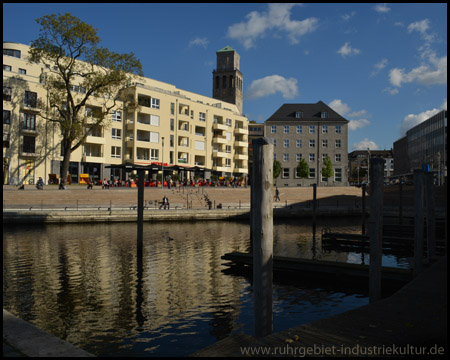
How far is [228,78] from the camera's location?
116312mm

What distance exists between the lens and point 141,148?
63.5 metres

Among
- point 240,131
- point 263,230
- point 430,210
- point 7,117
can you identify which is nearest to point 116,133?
point 7,117

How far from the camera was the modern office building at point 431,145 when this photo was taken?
3130 inches

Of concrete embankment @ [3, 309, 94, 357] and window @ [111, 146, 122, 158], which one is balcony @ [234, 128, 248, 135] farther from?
concrete embankment @ [3, 309, 94, 357]

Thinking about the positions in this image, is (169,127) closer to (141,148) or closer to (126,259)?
(141,148)

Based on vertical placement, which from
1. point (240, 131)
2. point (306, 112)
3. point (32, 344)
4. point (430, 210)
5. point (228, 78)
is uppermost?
point (228, 78)

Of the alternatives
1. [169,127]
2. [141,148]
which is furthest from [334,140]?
[141,148]

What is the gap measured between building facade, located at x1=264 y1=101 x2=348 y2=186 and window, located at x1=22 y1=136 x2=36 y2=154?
148 feet

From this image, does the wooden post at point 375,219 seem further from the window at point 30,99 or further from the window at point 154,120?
the window at point 154,120

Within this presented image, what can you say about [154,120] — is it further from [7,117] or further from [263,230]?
[263,230]

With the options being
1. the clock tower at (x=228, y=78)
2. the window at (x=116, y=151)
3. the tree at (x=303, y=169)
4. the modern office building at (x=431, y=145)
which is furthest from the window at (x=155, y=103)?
the clock tower at (x=228, y=78)

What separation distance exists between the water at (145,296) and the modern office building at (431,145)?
64.9 m

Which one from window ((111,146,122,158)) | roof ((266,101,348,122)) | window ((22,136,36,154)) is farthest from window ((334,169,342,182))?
window ((22,136,36,154))

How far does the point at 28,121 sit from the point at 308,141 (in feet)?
171
